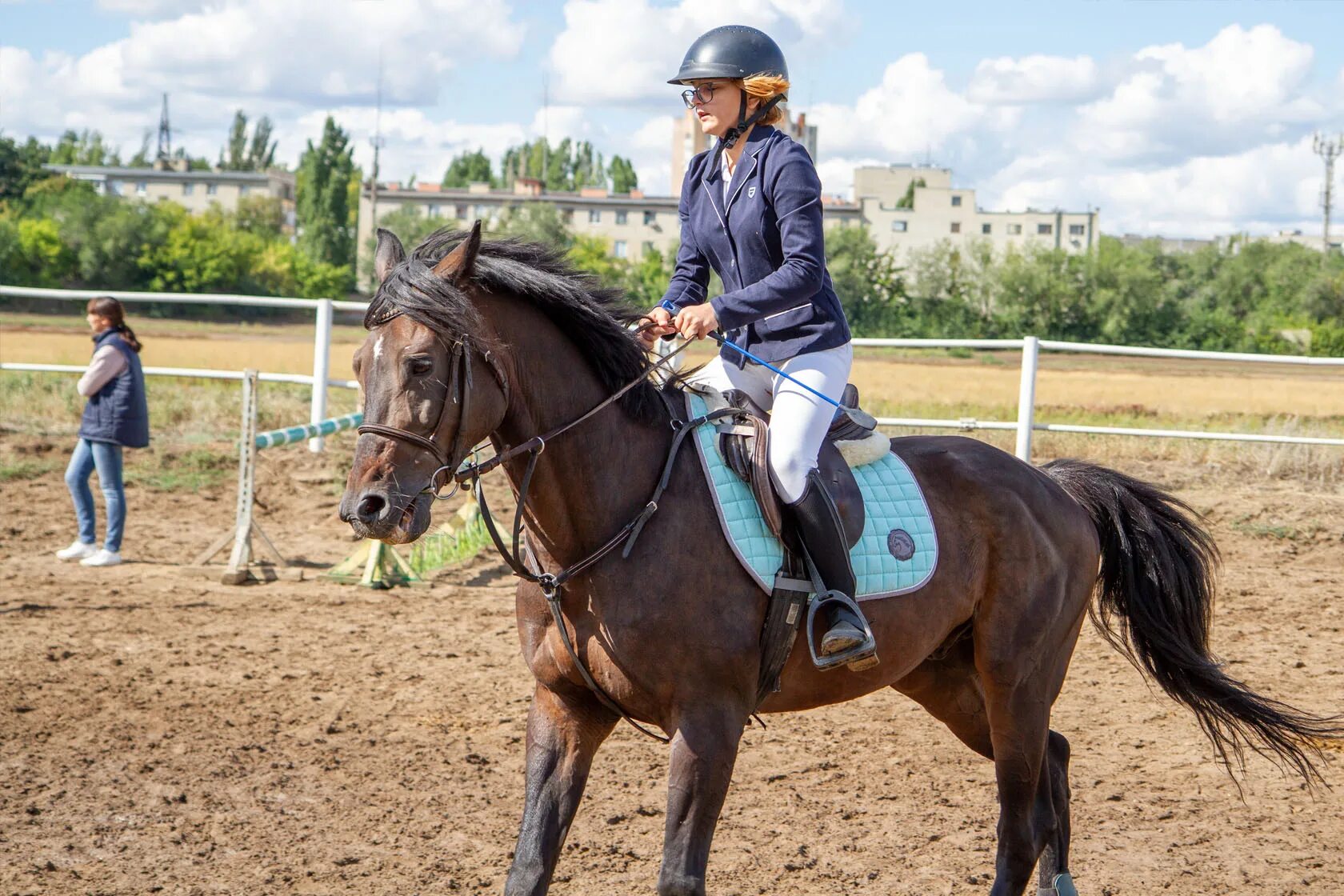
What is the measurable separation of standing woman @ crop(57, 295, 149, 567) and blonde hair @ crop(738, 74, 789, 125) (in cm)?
719

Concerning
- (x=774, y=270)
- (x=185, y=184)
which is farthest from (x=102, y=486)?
(x=185, y=184)

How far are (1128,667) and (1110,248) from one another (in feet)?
208

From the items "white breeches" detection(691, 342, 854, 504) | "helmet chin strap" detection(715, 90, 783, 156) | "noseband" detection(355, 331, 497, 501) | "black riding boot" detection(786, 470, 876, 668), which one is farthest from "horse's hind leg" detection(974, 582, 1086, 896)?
"noseband" detection(355, 331, 497, 501)

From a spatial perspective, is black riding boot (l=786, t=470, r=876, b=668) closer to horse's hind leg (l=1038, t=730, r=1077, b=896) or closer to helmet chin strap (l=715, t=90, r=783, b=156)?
helmet chin strap (l=715, t=90, r=783, b=156)

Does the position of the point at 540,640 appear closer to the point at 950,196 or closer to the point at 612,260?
the point at 612,260

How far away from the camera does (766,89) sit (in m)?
3.77

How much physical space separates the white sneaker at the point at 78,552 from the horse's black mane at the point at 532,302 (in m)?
7.38

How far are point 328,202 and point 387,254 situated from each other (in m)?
89.8

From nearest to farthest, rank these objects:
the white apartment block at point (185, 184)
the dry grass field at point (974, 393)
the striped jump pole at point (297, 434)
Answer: the striped jump pole at point (297, 434) → the dry grass field at point (974, 393) → the white apartment block at point (185, 184)

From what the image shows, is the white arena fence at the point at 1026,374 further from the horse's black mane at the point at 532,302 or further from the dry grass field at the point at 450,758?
the horse's black mane at the point at 532,302

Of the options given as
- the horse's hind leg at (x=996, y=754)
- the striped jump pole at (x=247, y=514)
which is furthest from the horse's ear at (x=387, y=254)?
the striped jump pole at (x=247, y=514)

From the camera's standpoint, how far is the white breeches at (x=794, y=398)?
3.64 m

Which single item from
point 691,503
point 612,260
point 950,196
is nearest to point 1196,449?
point 691,503

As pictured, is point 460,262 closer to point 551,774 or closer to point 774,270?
point 774,270
